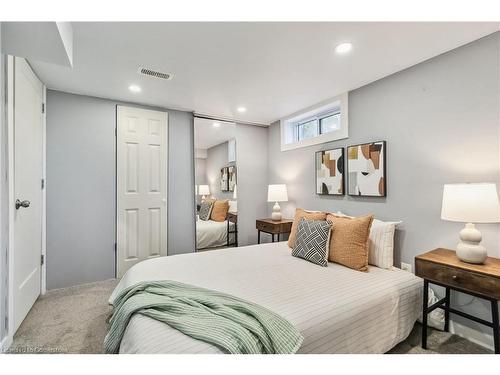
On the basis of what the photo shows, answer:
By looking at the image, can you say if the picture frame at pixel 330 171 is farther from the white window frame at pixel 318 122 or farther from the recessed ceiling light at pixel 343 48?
the recessed ceiling light at pixel 343 48

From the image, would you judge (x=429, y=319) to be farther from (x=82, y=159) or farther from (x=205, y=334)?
(x=82, y=159)

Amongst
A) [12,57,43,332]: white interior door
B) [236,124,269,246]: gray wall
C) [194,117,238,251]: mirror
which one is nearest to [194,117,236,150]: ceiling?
[194,117,238,251]: mirror

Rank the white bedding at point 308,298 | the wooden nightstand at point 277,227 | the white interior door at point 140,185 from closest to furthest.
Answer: the white bedding at point 308,298
the white interior door at point 140,185
the wooden nightstand at point 277,227

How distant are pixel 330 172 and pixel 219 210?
1706 mm

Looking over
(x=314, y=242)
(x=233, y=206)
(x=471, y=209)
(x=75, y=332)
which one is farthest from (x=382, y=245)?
(x=75, y=332)

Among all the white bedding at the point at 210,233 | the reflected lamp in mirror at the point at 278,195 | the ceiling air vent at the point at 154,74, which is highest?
the ceiling air vent at the point at 154,74

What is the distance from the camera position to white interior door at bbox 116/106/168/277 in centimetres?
306

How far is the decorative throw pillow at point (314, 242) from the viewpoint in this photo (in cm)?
211

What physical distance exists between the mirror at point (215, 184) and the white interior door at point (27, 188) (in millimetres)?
1752

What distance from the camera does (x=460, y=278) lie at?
5.12 ft

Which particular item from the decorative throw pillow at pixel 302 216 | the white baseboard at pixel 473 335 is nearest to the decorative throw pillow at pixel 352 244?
the decorative throw pillow at pixel 302 216

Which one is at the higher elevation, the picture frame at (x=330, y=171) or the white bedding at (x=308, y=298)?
the picture frame at (x=330, y=171)

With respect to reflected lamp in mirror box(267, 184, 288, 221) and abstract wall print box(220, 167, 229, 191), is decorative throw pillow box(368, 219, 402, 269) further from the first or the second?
abstract wall print box(220, 167, 229, 191)
